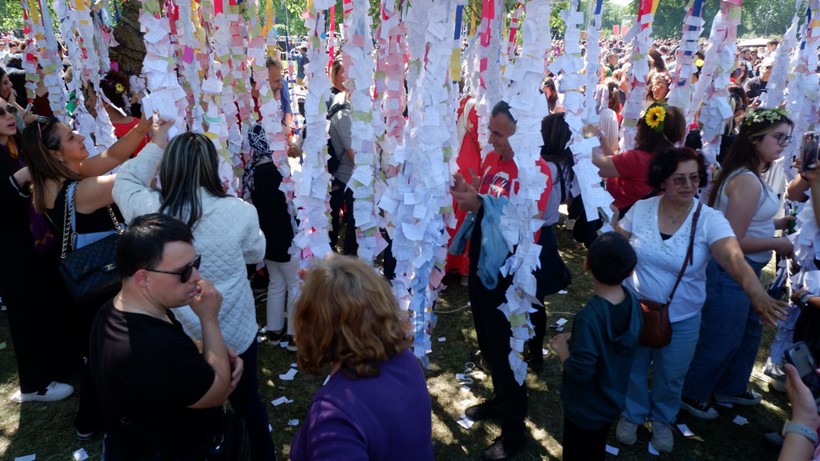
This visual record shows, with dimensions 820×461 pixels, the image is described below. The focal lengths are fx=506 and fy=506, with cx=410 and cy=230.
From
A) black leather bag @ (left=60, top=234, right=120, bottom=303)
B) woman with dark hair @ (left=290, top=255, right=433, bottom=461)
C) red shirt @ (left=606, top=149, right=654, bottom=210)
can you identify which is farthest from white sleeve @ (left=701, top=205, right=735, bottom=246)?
black leather bag @ (left=60, top=234, right=120, bottom=303)

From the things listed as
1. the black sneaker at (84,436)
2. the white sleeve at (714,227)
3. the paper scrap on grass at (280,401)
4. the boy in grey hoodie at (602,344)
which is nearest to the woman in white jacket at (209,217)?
the paper scrap on grass at (280,401)

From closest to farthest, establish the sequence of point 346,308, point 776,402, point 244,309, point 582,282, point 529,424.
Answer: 1. point 346,308
2. point 244,309
3. point 529,424
4. point 776,402
5. point 582,282

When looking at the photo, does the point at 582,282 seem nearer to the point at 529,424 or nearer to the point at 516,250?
the point at 529,424

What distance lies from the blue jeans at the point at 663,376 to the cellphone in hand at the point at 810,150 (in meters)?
0.93

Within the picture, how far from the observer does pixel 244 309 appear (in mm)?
2221

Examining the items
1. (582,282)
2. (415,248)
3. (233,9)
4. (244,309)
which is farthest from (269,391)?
(582,282)

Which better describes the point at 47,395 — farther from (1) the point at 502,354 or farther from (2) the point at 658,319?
(2) the point at 658,319

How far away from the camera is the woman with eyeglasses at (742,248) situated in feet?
8.80

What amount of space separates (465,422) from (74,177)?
248cm

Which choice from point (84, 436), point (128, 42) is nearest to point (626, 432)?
point (84, 436)

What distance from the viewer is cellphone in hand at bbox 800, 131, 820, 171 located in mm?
2477

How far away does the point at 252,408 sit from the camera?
7.41 feet

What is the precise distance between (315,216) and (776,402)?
304cm

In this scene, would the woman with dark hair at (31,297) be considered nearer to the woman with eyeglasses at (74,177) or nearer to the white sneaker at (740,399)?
the woman with eyeglasses at (74,177)
